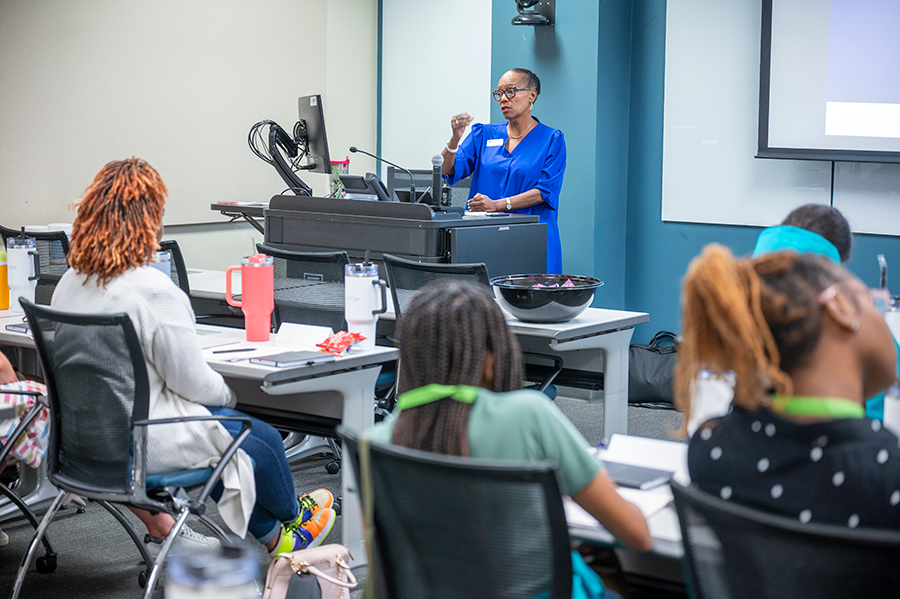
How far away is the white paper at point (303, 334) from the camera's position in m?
2.89

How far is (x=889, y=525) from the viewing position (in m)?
1.25

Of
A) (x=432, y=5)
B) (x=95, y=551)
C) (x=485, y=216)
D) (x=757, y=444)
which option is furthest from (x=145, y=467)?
(x=432, y=5)

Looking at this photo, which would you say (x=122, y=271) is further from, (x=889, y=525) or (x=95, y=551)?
(x=889, y=525)

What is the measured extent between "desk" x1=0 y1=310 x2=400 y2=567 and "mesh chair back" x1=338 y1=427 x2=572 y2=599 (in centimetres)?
106

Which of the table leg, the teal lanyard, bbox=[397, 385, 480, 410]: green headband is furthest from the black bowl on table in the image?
the teal lanyard

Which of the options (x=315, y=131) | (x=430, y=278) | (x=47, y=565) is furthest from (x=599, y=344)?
(x=315, y=131)

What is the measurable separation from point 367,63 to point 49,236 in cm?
356

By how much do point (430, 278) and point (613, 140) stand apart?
8.88ft

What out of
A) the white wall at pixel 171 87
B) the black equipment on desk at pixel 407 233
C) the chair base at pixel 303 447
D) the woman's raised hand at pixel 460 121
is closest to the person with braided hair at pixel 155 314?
the black equipment on desk at pixel 407 233

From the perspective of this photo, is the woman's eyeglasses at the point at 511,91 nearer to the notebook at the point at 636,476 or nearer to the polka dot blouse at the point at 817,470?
the notebook at the point at 636,476

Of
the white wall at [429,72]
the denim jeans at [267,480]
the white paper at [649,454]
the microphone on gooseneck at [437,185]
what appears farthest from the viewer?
the white wall at [429,72]

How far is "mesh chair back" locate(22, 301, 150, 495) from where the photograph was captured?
2160mm

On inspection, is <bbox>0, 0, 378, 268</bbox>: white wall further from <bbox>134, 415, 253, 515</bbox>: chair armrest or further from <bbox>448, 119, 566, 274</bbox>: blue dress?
<bbox>134, 415, 253, 515</bbox>: chair armrest

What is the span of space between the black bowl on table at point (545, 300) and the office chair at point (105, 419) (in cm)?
111
